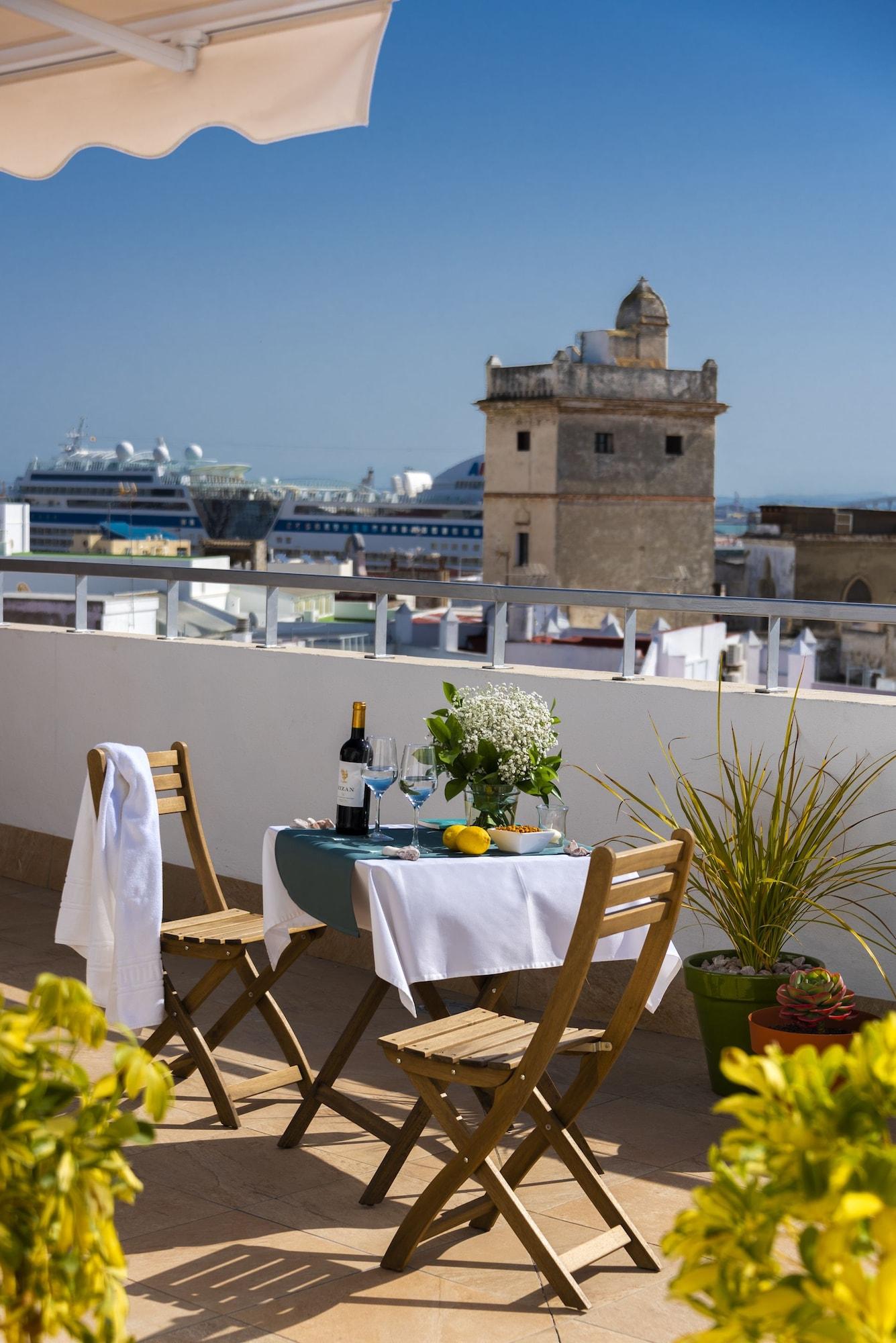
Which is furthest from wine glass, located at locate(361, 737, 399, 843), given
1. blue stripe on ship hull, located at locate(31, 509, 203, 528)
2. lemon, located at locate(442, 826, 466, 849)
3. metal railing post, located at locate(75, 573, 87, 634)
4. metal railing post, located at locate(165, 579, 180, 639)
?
blue stripe on ship hull, located at locate(31, 509, 203, 528)

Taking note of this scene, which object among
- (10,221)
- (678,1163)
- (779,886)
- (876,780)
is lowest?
(678,1163)

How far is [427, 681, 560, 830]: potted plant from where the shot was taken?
10.8 feet

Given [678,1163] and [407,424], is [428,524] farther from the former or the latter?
[678,1163]

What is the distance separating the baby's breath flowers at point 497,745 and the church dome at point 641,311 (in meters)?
54.3

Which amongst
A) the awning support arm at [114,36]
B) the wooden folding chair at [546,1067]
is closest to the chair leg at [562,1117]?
the wooden folding chair at [546,1067]

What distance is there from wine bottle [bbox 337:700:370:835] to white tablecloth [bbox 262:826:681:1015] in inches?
11.8

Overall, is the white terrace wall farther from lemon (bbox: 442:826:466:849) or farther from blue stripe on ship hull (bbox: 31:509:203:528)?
lemon (bbox: 442:826:466:849)

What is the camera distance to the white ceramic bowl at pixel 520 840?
3164mm

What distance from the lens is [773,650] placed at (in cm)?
402

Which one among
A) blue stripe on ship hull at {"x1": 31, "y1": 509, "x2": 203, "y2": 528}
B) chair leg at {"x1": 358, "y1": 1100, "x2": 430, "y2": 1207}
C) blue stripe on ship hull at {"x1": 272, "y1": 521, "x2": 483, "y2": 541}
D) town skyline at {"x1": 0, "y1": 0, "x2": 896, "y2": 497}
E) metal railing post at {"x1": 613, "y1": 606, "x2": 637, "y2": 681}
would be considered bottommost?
chair leg at {"x1": 358, "y1": 1100, "x2": 430, "y2": 1207}

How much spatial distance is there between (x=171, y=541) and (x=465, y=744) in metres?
2.98

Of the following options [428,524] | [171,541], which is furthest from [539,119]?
[171,541]

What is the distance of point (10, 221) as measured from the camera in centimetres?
2917

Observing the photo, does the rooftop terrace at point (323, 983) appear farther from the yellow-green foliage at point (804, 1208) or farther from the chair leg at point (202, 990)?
the yellow-green foliage at point (804, 1208)
